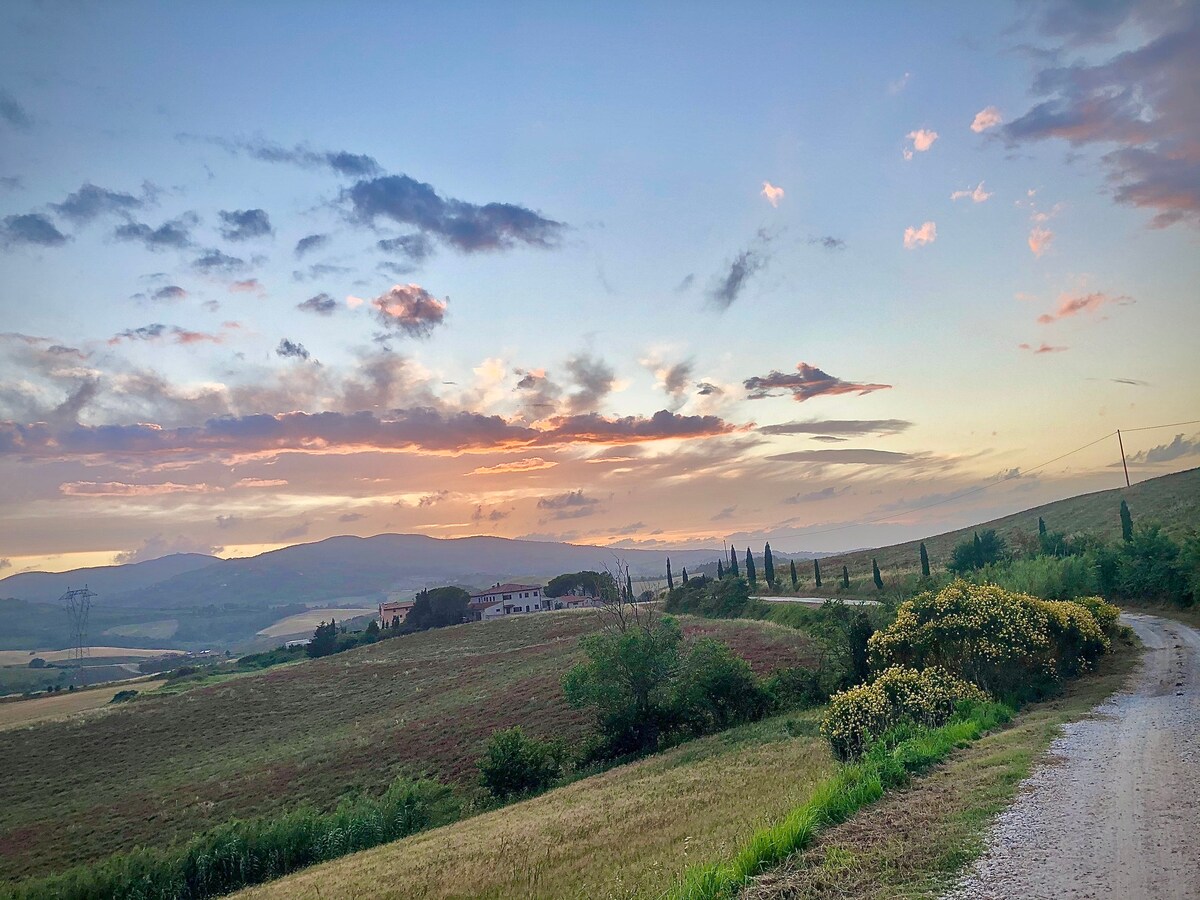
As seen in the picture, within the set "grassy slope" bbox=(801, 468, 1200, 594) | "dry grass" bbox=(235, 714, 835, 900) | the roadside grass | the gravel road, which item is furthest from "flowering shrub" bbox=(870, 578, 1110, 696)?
"grassy slope" bbox=(801, 468, 1200, 594)

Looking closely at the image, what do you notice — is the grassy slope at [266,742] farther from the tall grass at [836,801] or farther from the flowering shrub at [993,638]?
the tall grass at [836,801]

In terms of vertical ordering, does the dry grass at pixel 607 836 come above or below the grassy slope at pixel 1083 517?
below

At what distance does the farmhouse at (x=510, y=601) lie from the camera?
13975 cm

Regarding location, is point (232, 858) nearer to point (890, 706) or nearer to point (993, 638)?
point (890, 706)

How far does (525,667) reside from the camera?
66.1 metres

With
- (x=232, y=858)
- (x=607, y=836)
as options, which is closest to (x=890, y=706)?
(x=607, y=836)

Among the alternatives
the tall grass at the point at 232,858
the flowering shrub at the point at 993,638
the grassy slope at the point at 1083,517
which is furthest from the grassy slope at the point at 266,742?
the grassy slope at the point at 1083,517

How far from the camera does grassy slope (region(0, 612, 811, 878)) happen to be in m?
39.9

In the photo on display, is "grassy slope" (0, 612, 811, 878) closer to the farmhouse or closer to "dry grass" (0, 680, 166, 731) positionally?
"dry grass" (0, 680, 166, 731)

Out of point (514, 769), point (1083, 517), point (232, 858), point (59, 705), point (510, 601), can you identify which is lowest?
point (59, 705)

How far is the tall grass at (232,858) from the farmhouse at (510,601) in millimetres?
104509

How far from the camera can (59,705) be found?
86750 millimetres

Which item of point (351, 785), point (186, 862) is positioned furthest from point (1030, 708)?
point (351, 785)

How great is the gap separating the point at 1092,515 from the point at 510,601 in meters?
101
